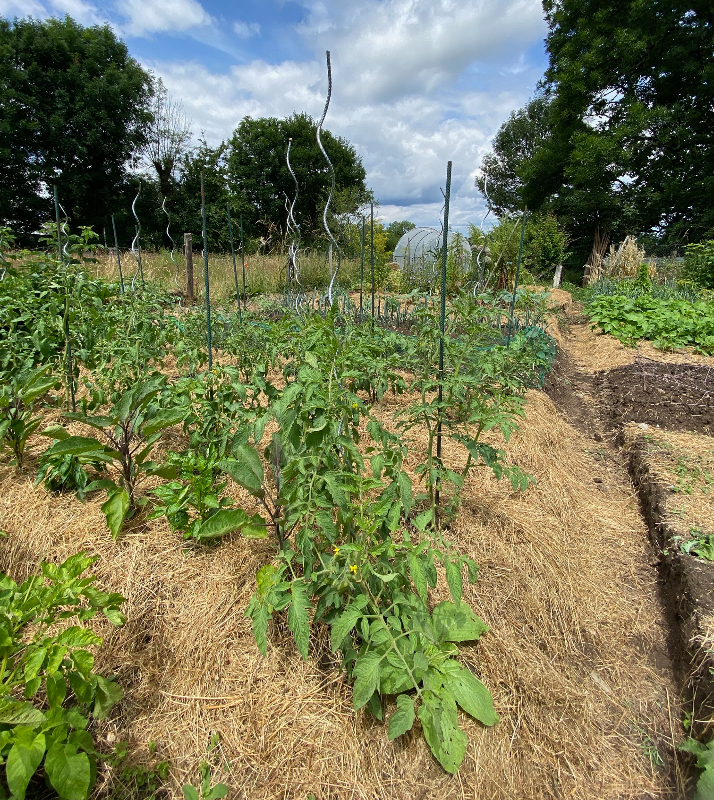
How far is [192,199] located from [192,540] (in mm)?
18467

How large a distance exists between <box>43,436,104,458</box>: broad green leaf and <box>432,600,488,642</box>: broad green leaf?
1459 mm

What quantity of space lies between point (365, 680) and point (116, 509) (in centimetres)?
113

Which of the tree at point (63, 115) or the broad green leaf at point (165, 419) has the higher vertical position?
the tree at point (63, 115)

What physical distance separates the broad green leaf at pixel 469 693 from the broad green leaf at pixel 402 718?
0.19m

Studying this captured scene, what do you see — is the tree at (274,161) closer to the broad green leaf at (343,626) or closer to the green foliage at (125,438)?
the green foliage at (125,438)

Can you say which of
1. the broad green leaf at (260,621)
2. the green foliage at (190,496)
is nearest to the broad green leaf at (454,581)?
the broad green leaf at (260,621)

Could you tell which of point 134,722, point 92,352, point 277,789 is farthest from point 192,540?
point 92,352

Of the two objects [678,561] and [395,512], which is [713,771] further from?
[395,512]

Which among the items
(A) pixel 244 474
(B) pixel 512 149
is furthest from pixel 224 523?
(B) pixel 512 149

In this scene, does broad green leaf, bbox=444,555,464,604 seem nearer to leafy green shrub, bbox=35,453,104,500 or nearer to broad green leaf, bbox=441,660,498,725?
→ broad green leaf, bbox=441,660,498,725

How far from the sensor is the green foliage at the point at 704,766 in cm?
132

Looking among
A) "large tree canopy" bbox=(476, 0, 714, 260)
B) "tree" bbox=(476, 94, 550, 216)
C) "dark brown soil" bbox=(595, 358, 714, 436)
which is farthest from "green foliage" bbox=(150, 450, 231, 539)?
"tree" bbox=(476, 94, 550, 216)

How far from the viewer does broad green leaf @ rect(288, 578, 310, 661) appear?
119cm

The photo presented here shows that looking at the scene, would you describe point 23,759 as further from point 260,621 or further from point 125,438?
point 125,438
